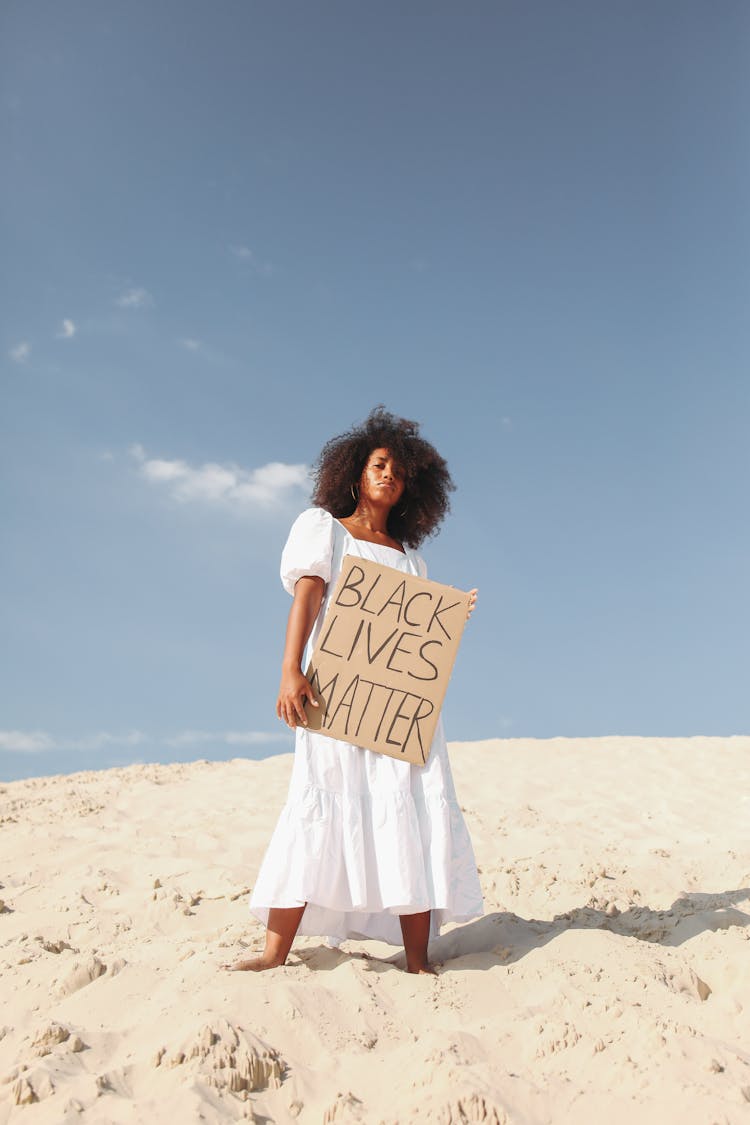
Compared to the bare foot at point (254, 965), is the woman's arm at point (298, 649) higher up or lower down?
higher up

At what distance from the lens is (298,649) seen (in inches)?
139

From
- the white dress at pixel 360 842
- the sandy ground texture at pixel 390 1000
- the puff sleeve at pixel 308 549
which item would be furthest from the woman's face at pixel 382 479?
the sandy ground texture at pixel 390 1000

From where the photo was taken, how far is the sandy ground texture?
7.16 feet

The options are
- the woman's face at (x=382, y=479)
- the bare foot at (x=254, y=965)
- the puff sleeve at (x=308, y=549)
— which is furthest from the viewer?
the woman's face at (x=382, y=479)

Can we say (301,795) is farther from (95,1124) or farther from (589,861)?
(589,861)

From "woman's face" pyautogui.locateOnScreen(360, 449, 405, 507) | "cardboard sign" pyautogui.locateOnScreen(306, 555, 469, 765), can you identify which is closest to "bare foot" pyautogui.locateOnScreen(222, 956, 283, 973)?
"cardboard sign" pyautogui.locateOnScreen(306, 555, 469, 765)

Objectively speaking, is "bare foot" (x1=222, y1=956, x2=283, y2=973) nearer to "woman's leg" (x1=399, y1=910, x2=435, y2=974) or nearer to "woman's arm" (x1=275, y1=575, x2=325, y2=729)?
"woman's leg" (x1=399, y1=910, x2=435, y2=974)

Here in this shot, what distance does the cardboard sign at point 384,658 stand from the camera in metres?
3.44

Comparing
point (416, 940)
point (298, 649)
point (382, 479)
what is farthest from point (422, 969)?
point (382, 479)

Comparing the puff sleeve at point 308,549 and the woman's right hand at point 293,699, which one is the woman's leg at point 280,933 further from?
the puff sleeve at point 308,549

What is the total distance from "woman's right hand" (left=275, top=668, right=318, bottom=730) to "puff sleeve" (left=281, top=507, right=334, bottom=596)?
0.43 m

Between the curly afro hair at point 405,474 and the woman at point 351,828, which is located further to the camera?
the curly afro hair at point 405,474

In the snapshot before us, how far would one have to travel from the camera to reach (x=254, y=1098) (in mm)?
2203

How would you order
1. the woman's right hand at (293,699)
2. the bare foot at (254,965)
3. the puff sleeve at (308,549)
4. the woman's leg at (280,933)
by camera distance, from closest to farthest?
the bare foot at (254,965), the woman's leg at (280,933), the woman's right hand at (293,699), the puff sleeve at (308,549)
